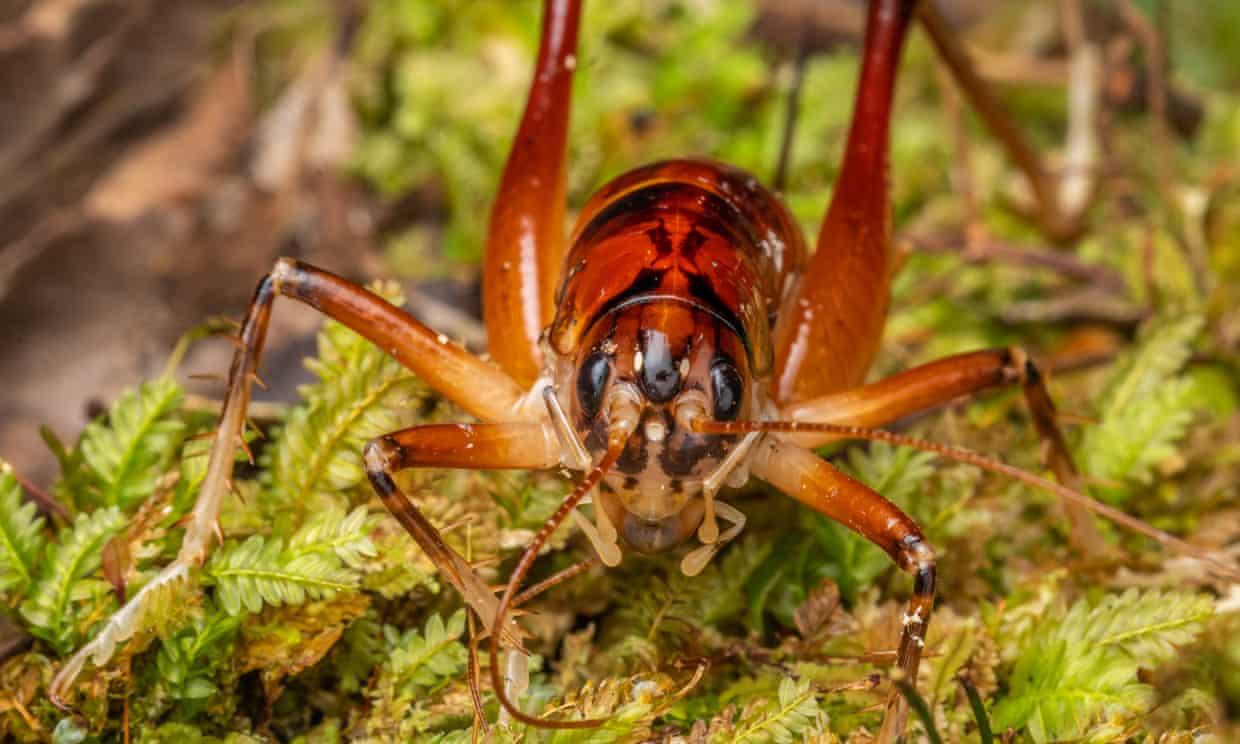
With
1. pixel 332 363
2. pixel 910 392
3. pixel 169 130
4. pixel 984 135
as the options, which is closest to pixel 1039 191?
pixel 984 135

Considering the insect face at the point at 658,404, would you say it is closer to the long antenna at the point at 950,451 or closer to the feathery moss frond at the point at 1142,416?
the long antenna at the point at 950,451

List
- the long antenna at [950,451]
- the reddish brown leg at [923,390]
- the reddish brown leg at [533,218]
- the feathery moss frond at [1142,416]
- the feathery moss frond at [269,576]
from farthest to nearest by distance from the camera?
1. the feathery moss frond at [1142,416]
2. the reddish brown leg at [533,218]
3. the reddish brown leg at [923,390]
4. the feathery moss frond at [269,576]
5. the long antenna at [950,451]

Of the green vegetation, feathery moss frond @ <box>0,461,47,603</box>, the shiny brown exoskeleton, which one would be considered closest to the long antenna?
the shiny brown exoskeleton

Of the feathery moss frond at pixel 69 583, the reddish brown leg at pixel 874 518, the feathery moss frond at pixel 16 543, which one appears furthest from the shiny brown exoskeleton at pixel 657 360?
the feathery moss frond at pixel 16 543

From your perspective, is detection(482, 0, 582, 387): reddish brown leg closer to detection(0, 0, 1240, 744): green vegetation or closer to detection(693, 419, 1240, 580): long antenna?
detection(0, 0, 1240, 744): green vegetation

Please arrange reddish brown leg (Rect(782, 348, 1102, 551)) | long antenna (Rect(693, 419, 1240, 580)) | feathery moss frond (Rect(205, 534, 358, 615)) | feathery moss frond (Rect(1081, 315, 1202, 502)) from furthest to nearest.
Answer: feathery moss frond (Rect(1081, 315, 1202, 502)), reddish brown leg (Rect(782, 348, 1102, 551)), feathery moss frond (Rect(205, 534, 358, 615)), long antenna (Rect(693, 419, 1240, 580))

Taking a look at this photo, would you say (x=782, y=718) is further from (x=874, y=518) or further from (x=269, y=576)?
(x=269, y=576)
